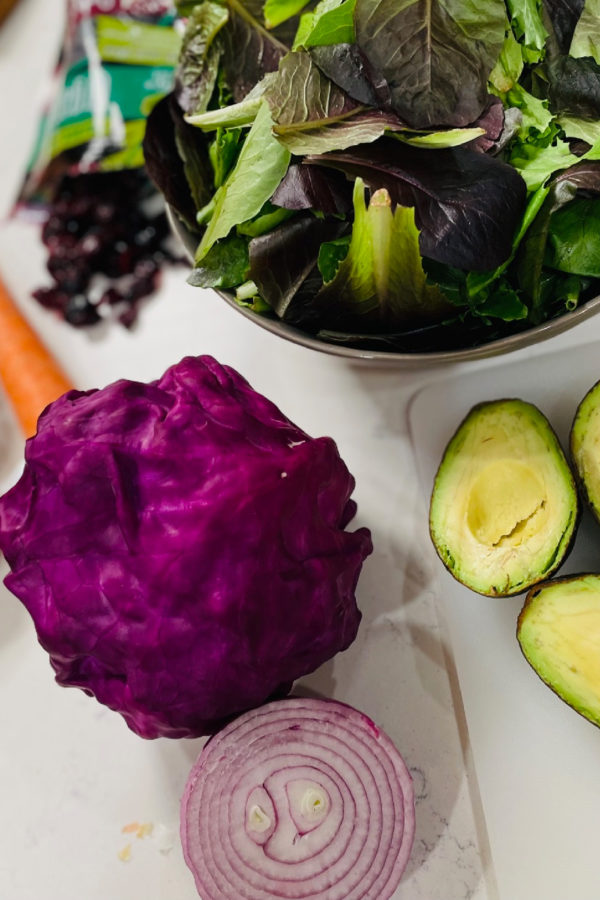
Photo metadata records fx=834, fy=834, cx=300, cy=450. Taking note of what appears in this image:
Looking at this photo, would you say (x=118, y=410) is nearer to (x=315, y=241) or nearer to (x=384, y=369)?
(x=315, y=241)

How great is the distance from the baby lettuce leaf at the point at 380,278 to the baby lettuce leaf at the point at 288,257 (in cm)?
3

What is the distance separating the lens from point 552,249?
0.77m

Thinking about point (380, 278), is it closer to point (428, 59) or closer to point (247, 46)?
point (428, 59)

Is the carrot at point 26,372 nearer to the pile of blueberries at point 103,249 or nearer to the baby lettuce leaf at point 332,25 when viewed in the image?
the pile of blueberries at point 103,249

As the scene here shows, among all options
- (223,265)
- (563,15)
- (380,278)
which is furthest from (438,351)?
(563,15)

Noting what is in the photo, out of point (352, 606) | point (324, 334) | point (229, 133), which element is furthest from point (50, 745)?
point (229, 133)

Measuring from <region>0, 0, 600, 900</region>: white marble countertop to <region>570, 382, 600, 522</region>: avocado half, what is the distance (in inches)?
7.1

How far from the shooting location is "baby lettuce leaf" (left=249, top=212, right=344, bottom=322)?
→ 778 millimetres

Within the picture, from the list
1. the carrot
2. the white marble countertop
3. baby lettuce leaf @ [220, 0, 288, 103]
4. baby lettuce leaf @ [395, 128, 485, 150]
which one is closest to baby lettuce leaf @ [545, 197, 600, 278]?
baby lettuce leaf @ [395, 128, 485, 150]

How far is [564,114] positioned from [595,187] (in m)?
0.10

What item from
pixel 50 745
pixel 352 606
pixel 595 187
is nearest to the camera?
pixel 595 187

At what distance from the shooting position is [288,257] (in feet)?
2.57

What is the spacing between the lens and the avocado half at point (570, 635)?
742 mm

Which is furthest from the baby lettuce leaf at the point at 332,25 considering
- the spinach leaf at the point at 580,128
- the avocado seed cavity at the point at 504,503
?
the avocado seed cavity at the point at 504,503
